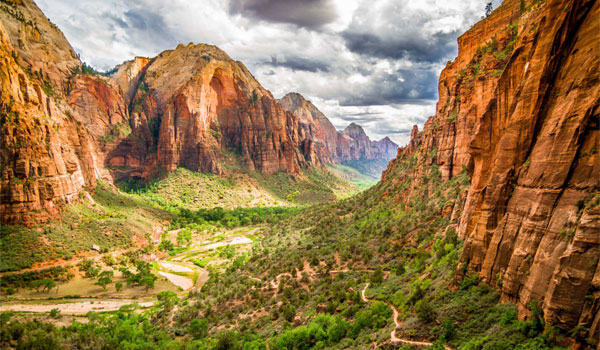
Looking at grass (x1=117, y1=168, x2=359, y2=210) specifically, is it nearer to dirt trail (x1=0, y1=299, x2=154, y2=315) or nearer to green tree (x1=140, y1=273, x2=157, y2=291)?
green tree (x1=140, y1=273, x2=157, y2=291)

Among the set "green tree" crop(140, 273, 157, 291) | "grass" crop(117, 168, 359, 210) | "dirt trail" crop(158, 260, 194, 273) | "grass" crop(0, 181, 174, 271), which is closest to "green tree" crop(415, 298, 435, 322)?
"green tree" crop(140, 273, 157, 291)

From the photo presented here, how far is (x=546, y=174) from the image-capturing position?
14.6 metres

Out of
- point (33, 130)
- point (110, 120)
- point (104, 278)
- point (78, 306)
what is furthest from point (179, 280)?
point (110, 120)

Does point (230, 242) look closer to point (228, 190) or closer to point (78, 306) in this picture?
point (78, 306)

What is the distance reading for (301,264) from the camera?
4597 centimetres

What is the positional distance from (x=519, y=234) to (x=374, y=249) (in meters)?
28.0

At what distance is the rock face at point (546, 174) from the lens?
12.3 m

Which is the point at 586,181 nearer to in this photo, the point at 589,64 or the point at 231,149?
the point at 589,64

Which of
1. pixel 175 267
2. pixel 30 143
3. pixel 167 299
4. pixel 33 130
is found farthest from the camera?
pixel 175 267

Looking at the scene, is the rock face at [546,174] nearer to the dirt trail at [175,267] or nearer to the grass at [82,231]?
the dirt trail at [175,267]

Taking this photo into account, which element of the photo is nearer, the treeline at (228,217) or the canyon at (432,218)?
the canyon at (432,218)

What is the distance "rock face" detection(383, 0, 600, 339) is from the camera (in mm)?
12312

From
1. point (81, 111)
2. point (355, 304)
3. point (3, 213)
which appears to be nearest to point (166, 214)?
point (3, 213)

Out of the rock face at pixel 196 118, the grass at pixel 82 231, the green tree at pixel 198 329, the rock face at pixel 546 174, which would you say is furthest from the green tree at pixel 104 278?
the rock face at pixel 196 118
